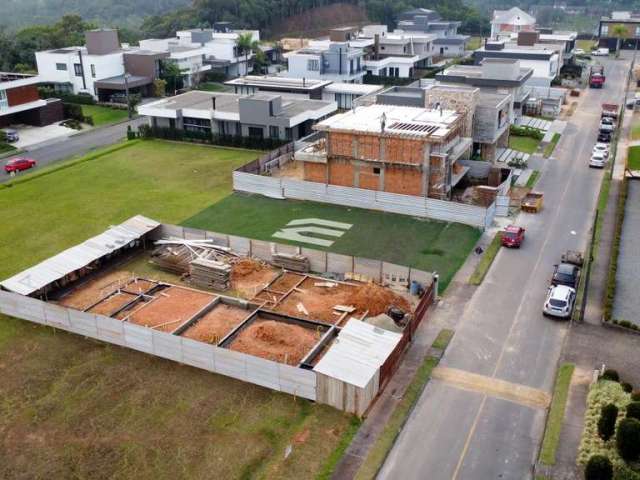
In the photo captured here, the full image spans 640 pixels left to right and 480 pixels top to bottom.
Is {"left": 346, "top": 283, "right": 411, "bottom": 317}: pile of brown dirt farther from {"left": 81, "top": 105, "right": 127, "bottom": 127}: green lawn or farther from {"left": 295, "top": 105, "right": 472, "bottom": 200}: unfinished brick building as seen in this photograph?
{"left": 81, "top": 105, "right": 127, "bottom": 127}: green lawn

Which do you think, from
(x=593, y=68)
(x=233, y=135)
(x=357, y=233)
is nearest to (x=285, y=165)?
(x=233, y=135)

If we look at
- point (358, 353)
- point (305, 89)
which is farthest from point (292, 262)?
point (305, 89)

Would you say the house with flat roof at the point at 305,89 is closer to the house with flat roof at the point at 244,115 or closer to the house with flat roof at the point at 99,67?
the house with flat roof at the point at 244,115

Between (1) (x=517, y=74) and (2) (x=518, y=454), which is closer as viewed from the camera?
(2) (x=518, y=454)

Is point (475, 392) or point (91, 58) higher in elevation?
point (91, 58)

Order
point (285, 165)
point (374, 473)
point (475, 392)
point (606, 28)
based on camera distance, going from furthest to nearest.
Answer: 1. point (606, 28)
2. point (285, 165)
3. point (475, 392)
4. point (374, 473)

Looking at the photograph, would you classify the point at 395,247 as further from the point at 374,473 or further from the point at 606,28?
the point at 606,28

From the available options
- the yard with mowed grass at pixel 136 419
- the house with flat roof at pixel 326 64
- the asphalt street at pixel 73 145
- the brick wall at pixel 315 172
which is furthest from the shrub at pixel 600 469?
the house with flat roof at pixel 326 64
